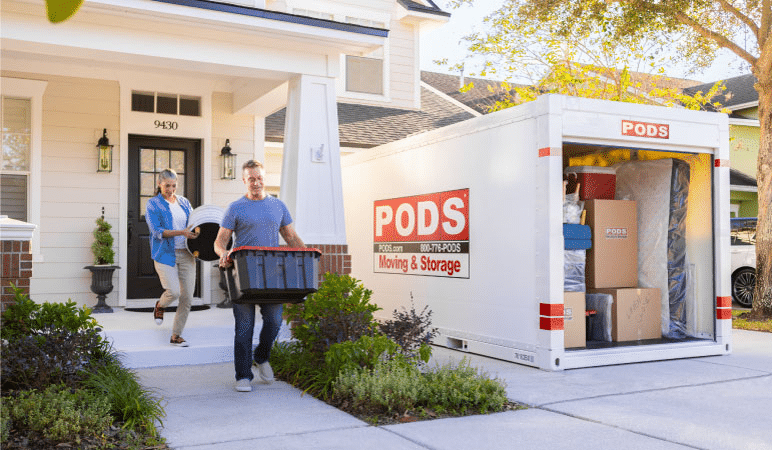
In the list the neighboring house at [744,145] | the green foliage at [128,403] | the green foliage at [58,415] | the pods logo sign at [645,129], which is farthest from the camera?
the neighboring house at [744,145]

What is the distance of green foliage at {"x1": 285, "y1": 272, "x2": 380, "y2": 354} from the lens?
6219 millimetres

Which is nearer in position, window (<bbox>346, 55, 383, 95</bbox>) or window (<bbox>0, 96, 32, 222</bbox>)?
window (<bbox>0, 96, 32, 222</bbox>)

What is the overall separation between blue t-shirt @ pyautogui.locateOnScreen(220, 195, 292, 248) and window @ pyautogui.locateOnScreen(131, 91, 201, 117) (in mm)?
4959

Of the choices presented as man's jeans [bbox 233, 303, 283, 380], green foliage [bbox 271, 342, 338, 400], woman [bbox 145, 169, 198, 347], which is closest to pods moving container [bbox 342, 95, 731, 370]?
green foliage [bbox 271, 342, 338, 400]

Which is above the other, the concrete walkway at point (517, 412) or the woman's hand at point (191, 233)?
the woman's hand at point (191, 233)

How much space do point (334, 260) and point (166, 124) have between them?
12.3 ft

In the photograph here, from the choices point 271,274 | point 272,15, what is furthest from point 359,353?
point 272,15

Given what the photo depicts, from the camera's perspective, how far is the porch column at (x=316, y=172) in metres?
8.17

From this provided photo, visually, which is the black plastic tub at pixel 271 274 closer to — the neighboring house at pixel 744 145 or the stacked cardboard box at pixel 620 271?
the stacked cardboard box at pixel 620 271

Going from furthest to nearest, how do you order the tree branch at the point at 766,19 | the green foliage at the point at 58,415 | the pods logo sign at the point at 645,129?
1. the tree branch at the point at 766,19
2. the pods logo sign at the point at 645,129
3. the green foliage at the point at 58,415

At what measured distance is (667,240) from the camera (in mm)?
8094

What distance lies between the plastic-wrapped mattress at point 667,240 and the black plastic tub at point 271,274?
433 cm

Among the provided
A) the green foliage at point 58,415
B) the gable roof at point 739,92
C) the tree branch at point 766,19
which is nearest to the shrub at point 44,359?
the green foliage at point 58,415

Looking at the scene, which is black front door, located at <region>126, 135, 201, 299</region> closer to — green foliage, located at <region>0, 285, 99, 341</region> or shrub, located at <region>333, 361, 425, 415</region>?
green foliage, located at <region>0, 285, 99, 341</region>
